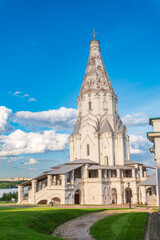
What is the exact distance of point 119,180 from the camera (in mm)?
46406

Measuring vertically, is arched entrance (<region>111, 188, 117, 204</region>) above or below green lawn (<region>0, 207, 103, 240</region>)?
below

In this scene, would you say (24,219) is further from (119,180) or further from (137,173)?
(137,173)

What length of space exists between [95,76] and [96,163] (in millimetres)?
21461

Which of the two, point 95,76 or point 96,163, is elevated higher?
point 95,76

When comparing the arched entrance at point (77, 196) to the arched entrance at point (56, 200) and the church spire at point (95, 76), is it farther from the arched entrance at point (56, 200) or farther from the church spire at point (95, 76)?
the church spire at point (95, 76)

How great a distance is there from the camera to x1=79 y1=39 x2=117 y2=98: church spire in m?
56.0

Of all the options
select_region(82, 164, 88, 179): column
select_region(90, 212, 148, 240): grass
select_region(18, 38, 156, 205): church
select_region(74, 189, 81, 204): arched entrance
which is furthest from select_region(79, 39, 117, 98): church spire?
select_region(90, 212, 148, 240): grass

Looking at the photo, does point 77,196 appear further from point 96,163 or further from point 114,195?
point 114,195

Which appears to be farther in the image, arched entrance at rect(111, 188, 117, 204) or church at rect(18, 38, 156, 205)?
arched entrance at rect(111, 188, 117, 204)

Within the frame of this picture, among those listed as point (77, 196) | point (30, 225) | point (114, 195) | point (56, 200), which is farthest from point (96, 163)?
point (30, 225)

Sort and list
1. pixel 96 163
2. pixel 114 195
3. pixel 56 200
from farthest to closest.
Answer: pixel 96 163, pixel 114 195, pixel 56 200

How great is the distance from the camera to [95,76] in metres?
57.0

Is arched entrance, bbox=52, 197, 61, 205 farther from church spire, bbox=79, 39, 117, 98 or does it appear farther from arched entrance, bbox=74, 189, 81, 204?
church spire, bbox=79, 39, 117, 98

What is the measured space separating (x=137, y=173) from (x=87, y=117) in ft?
54.8
